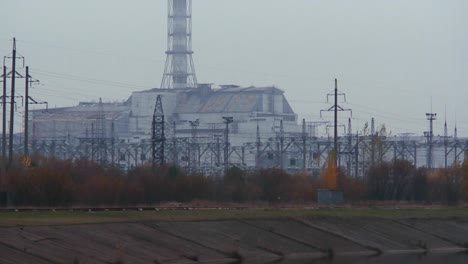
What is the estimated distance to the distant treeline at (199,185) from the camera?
44844mm

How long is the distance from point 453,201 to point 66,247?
116ft

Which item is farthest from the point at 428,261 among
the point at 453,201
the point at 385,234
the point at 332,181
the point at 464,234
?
the point at 453,201

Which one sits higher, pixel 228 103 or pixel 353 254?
pixel 228 103

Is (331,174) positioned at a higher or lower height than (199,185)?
higher

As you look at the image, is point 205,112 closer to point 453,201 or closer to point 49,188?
point 453,201

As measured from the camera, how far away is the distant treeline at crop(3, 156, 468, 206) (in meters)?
44.8

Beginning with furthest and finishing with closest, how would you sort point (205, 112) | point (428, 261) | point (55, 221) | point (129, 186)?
1. point (205, 112)
2. point (129, 186)
3. point (428, 261)
4. point (55, 221)

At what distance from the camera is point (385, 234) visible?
43.1 metres

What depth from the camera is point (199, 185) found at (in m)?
54.9

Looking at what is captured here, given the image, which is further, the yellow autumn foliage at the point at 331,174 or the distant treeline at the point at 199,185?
the yellow autumn foliage at the point at 331,174

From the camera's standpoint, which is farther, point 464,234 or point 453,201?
point 453,201

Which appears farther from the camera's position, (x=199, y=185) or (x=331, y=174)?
(x=331, y=174)

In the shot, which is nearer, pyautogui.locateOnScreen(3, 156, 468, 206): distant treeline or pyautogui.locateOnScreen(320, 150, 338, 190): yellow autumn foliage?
pyautogui.locateOnScreen(3, 156, 468, 206): distant treeline

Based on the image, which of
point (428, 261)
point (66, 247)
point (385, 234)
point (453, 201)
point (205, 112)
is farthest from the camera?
point (205, 112)
